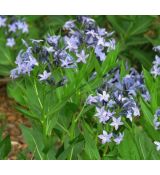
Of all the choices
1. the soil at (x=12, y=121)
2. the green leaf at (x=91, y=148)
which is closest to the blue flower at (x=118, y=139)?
the green leaf at (x=91, y=148)

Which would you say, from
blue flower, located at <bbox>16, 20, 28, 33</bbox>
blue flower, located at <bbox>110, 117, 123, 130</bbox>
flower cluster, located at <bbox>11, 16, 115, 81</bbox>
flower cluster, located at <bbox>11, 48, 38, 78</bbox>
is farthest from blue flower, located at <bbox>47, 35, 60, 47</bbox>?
blue flower, located at <bbox>16, 20, 28, 33</bbox>

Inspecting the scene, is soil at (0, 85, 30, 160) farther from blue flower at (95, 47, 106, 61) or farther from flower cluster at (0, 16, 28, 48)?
blue flower at (95, 47, 106, 61)

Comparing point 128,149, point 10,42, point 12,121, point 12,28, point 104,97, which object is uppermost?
point 12,28

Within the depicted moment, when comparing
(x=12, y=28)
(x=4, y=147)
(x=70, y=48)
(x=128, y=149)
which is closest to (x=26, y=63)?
(x=70, y=48)

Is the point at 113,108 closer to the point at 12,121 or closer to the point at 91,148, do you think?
the point at 91,148

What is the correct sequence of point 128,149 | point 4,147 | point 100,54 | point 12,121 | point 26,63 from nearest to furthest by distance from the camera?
1. point 128,149
2. point 26,63
3. point 4,147
4. point 100,54
5. point 12,121

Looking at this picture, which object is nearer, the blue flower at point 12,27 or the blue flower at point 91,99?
the blue flower at point 91,99

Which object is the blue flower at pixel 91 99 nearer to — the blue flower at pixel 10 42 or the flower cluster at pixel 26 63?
the flower cluster at pixel 26 63

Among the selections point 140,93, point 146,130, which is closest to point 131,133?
point 146,130
